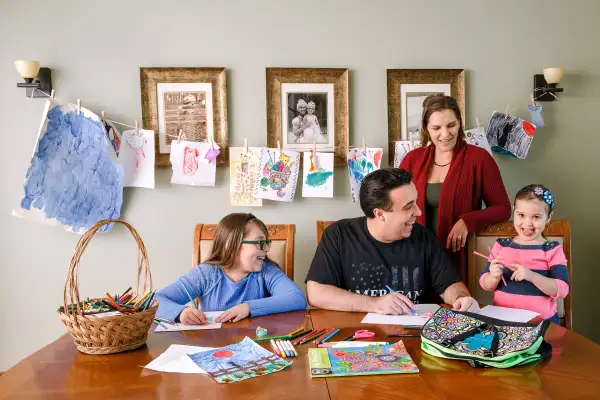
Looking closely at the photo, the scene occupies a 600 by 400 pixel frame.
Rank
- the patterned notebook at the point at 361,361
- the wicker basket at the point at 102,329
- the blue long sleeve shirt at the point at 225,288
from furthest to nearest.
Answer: the blue long sleeve shirt at the point at 225,288 < the wicker basket at the point at 102,329 < the patterned notebook at the point at 361,361

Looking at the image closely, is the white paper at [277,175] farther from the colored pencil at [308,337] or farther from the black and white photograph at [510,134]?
the colored pencil at [308,337]

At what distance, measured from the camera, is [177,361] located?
136 cm

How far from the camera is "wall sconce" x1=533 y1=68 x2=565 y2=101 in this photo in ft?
9.65

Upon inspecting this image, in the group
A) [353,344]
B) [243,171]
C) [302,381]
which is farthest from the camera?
[243,171]

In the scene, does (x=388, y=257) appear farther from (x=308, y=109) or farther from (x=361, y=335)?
(x=308, y=109)

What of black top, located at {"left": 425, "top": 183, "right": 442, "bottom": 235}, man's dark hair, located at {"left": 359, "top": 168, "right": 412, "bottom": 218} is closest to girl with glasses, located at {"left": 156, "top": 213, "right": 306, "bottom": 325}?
man's dark hair, located at {"left": 359, "top": 168, "right": 412, "bottom": 218}

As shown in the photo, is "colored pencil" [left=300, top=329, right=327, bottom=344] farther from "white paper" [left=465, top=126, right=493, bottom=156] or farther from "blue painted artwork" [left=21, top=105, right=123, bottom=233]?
"white paper" [left=465, top=126, right=493, bottom=156]

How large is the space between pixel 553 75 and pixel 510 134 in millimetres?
378

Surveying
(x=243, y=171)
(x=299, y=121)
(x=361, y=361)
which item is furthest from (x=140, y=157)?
(x=361, y=361)

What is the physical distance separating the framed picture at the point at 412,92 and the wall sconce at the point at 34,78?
5.84ft

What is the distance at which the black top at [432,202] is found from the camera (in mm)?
2549

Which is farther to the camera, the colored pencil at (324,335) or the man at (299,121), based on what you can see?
the man at (299,121)

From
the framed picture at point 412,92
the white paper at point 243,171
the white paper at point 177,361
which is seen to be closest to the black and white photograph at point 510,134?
the framed picture at point 412,92

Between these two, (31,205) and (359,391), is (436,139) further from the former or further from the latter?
(31,205)
